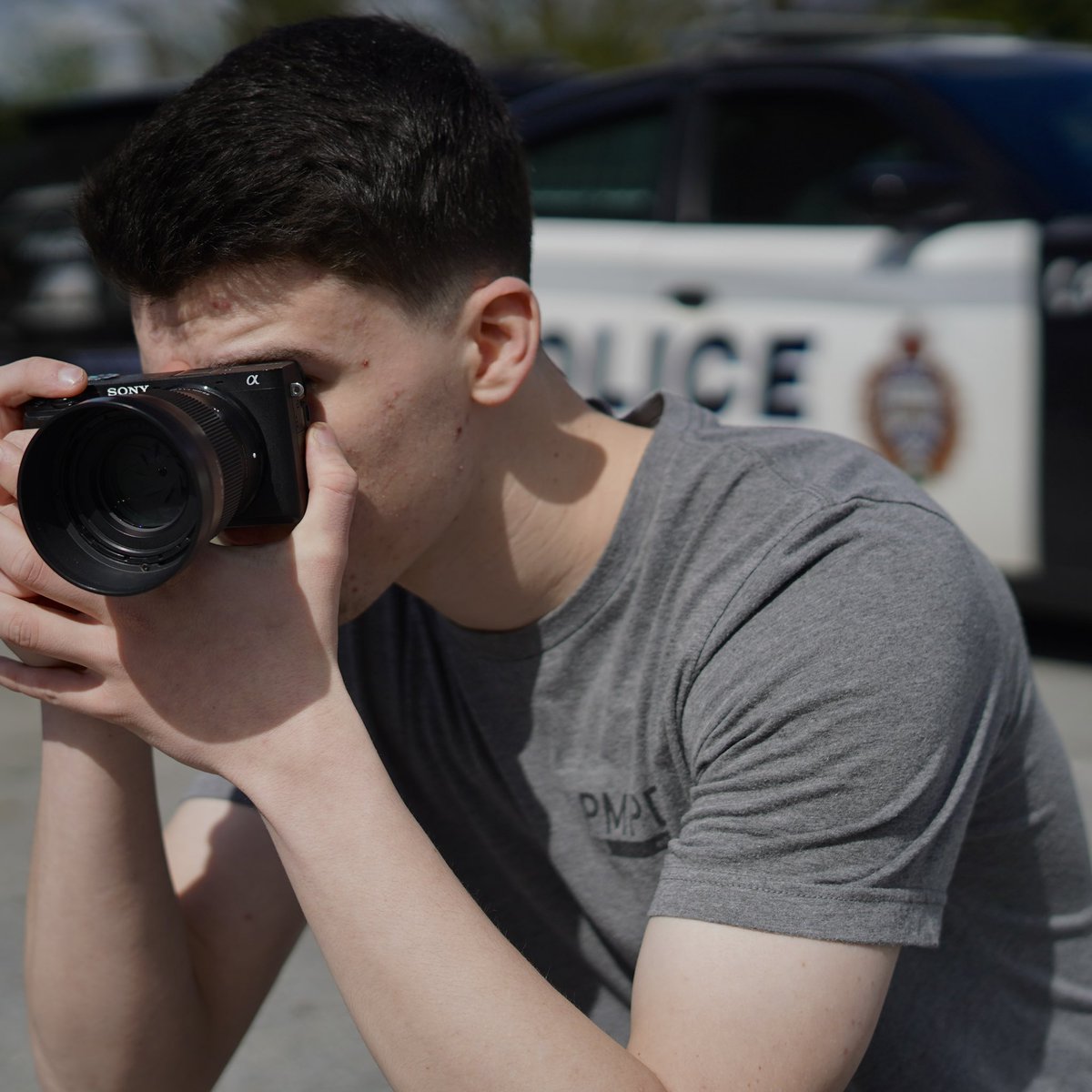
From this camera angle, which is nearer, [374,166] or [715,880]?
[715,880]

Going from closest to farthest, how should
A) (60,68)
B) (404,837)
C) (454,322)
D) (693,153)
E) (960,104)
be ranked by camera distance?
(404,837)
(454,322)
(960,104)
(693,153)
(60,68)

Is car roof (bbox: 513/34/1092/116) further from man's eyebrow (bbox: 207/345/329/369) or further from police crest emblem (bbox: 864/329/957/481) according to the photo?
man's eyebrow (bbox: 207/345/329/369)

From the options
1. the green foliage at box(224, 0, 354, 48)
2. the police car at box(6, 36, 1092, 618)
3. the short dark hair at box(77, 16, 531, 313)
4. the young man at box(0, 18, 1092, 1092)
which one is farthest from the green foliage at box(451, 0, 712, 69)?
the young man at box(0, 18, 1092, 1092)

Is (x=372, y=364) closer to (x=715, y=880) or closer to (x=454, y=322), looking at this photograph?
(x=454, y=322)

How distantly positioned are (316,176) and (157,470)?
34 centimetres

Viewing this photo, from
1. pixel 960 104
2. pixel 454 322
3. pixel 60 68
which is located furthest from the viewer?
pixel 60 68

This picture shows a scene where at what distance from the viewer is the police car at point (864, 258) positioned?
3580mm

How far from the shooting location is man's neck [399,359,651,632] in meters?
1.64

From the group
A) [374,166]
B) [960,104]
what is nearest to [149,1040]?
[374,166]

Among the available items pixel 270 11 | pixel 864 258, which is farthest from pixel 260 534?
pixel 270 11

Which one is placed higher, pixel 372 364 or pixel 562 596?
pixel 372 364

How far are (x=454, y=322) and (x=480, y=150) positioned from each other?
21cm

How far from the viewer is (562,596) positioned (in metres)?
1.64

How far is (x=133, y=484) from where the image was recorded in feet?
4.48
